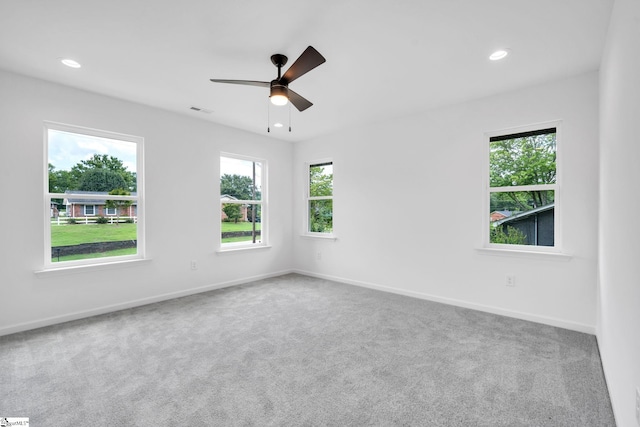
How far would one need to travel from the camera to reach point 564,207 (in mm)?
3139

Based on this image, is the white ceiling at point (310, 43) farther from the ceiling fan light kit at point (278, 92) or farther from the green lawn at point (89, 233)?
the green lawn at point (89, 233)

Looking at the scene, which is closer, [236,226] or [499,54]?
[499,54]

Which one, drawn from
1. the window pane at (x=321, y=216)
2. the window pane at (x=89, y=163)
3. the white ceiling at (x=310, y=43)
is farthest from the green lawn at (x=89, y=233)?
the window pane at (x=321, y=216)

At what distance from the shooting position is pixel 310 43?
2.45 meters

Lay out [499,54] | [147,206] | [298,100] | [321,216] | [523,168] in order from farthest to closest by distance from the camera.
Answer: [321,216], [147,206], [523,168], [298,100], [499,54]

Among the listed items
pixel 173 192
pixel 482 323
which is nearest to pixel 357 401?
pixel 482 323

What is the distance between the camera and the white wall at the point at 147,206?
301cm

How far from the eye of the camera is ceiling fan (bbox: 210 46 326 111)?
2145 millimetres

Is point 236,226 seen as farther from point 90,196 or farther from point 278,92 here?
point 278,92

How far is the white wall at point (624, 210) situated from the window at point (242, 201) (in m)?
4.48

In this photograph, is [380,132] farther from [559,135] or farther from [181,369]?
[181,369]

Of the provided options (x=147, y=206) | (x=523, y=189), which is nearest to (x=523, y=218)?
(x=523, y=189)

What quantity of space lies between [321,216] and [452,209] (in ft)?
7.78

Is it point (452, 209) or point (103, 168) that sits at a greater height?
point (103, 168)
